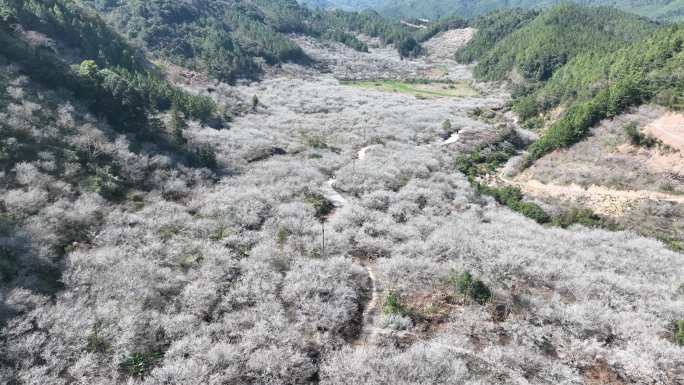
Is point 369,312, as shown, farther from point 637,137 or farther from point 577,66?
point 577,66

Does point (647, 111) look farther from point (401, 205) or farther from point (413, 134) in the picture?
point (401, 205)

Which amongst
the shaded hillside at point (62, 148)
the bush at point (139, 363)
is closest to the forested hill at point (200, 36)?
the shaded hillside at point (62, 148)

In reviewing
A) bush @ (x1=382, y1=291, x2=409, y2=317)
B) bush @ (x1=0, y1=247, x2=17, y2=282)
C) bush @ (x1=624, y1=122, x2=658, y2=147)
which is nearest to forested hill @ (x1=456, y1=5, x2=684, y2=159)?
bush @ (x1=624, y1=122, x2=658, y2=147)

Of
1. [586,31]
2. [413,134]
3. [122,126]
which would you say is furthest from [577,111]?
[586,31]

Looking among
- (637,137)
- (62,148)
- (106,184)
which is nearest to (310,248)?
(106,184)

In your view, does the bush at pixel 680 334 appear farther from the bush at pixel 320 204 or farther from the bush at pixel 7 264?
the bush at pixel 7 264

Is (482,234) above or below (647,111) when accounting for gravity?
below

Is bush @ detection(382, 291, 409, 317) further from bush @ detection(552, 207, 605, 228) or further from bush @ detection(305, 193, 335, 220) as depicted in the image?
bush @ detection(552, 207, 605, 228)
